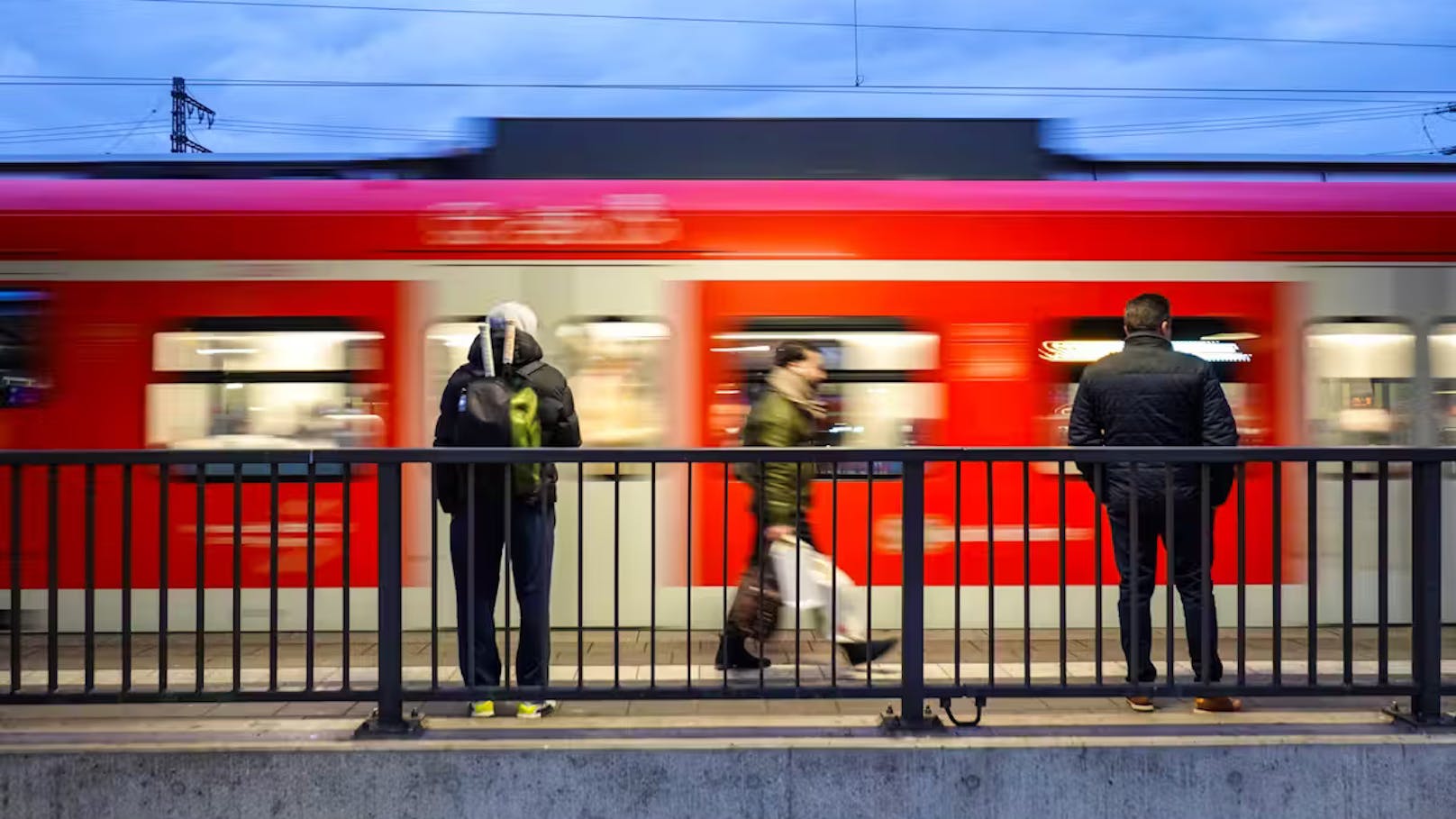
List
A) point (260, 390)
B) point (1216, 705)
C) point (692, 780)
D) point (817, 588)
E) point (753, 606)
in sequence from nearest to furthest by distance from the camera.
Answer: point (692, 780), point (1216, 705), point (753, 606), point (817, 588), point (260, 390)

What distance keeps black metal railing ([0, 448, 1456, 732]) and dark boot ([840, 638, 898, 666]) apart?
98 millimetres

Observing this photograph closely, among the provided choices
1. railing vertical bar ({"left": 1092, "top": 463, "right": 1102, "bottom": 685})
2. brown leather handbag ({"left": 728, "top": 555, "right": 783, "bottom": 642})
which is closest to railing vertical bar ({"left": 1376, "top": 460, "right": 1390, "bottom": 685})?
railing vertical bar ({"left": 1092, "top": 463, "right": 1102, "bottom": 685})

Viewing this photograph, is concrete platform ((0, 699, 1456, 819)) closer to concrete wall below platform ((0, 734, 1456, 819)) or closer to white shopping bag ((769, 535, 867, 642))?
concrete wall below platform ((0, 734, 1456, 819))

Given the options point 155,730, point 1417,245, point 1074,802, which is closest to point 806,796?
point 1074,802

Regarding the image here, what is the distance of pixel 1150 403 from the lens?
15.1 ft

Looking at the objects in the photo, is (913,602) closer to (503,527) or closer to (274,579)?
(503,527)

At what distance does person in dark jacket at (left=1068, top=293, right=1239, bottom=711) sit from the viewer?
160 inches

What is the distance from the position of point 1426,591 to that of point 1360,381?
2635 millimetres

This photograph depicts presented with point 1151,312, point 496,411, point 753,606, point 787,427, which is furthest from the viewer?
point 787,427

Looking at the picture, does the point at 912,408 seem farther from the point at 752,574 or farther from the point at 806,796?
the point at 806,796

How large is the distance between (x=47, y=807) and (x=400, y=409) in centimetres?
275

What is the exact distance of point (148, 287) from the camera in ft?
20.0

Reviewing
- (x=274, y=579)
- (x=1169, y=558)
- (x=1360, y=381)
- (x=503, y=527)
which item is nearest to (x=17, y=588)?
(x=274, y=579)

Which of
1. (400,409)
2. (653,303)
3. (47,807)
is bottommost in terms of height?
(47,807)
